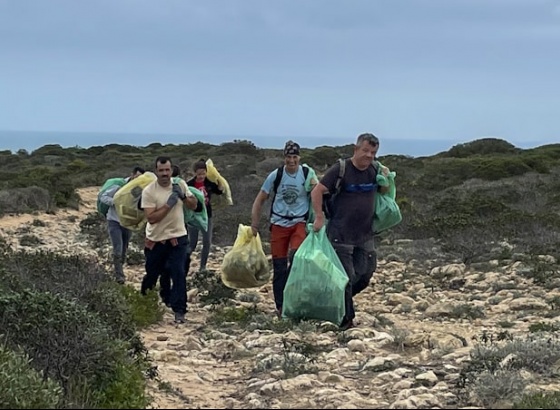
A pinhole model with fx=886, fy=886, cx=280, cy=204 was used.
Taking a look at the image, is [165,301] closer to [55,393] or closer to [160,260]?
[160,260]

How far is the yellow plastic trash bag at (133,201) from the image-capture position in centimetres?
850

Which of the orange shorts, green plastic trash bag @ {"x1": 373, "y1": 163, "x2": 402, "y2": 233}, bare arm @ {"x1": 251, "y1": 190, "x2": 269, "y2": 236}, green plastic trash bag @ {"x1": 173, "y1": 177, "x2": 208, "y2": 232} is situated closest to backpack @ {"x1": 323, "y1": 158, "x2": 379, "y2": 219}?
green plastic trash bag @ {"x1": 373, "y1": 163, "x2": 402, "y2": 233}

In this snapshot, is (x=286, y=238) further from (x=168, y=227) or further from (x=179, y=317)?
(x=179, y=317)

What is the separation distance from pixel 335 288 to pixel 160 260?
1.95 m

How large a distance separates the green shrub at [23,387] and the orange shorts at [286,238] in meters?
3.44

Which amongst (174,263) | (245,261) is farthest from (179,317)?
(245,261)

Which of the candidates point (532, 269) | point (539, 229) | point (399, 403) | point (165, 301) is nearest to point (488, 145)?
point (539, 229)

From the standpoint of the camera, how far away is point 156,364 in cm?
628

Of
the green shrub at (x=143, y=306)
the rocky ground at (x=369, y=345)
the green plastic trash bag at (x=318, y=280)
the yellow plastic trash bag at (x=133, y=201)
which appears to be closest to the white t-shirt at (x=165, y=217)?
the yellow plastic trash bag at (x=133, y=201)

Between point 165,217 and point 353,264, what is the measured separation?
177 cm

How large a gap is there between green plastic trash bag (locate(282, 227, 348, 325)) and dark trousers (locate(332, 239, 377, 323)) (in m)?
→ 0.14

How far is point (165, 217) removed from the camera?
8.02 metres

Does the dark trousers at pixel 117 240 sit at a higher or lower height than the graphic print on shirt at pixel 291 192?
lower

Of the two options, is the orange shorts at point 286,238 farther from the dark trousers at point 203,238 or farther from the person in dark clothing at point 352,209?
the dark trousers at point 203,238
